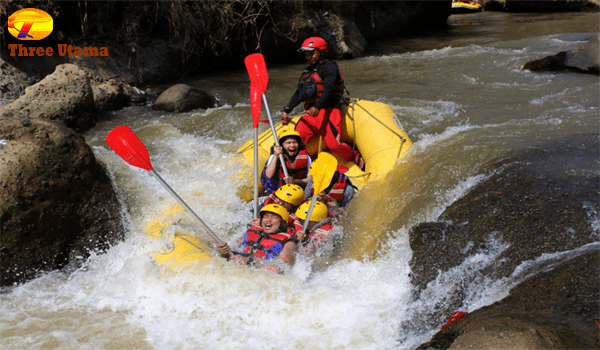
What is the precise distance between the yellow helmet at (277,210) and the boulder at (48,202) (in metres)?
1.13

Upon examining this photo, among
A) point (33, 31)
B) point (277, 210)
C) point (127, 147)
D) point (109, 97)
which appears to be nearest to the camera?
point (127, 147)

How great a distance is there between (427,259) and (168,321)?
1.58 meters

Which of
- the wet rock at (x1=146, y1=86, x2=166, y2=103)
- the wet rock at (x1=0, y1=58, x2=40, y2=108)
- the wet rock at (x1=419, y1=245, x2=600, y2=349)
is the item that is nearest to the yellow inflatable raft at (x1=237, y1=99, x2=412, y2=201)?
the wet rock at (x1=419, y1=245, x2=600, y2=349)

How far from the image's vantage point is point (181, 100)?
5.98 m

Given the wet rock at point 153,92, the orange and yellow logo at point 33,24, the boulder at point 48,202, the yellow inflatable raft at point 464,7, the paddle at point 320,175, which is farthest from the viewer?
the yellow inflatable raft at point 464,7

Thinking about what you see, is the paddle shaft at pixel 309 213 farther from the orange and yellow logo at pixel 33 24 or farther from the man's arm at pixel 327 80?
the orange and yellow logo at pixel 33 24

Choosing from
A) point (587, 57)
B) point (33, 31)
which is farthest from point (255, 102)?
point (587, 57)

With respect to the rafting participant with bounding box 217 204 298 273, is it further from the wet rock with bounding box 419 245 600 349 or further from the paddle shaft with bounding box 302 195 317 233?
the wet rock with bounding box 419 245 600 349

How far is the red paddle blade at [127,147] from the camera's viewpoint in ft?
9.77

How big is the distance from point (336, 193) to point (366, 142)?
0.80m

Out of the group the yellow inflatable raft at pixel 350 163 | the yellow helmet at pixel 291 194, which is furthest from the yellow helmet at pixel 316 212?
the yellow inflatable raft at pixel 350 163

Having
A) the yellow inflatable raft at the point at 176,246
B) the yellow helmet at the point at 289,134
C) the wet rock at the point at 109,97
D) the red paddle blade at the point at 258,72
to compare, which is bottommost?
the yellow inflatable raft at the point at 176,246

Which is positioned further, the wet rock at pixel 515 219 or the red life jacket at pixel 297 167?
the red life jacket at pixel 297 167

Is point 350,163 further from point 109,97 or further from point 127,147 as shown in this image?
point 109,97
